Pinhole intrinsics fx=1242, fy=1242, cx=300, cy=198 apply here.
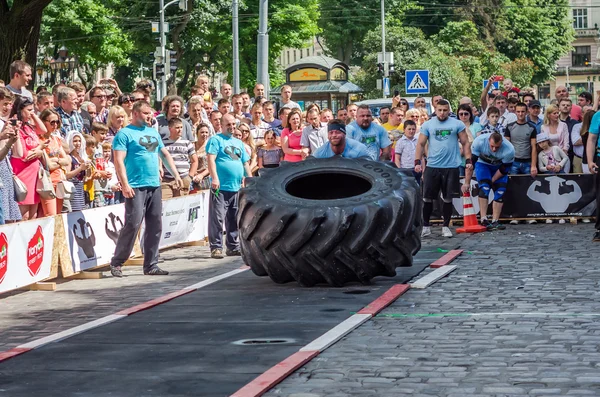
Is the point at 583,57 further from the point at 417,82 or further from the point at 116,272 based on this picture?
the point at 116,272

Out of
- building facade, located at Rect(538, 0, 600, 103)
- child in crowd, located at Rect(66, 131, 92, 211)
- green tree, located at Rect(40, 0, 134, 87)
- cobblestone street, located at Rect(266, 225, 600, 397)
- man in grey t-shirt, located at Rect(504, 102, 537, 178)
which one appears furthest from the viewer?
building facade, located at Rect(538, 0, 600, 103)

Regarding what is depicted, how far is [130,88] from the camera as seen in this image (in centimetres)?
8619

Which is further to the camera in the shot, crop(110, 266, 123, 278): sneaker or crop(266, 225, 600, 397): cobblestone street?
crop(110, 266, 123, 278): sneaker

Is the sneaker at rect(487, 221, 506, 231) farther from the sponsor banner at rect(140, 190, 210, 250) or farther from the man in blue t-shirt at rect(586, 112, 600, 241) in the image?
the sponsor banner at rect(140, 190, 210, 250)

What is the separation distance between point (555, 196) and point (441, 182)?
305cm

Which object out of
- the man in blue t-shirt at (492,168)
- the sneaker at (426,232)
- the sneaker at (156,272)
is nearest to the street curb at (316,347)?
the sneaker at (156,272)

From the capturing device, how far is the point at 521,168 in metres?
19.2

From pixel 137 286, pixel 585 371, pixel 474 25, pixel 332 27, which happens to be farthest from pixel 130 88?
pixel 585 371

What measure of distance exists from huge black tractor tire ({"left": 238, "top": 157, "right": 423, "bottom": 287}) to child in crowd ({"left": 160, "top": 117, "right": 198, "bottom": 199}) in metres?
4.50

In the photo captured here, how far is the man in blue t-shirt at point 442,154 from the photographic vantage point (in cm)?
1669

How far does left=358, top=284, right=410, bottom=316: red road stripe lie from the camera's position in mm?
9784

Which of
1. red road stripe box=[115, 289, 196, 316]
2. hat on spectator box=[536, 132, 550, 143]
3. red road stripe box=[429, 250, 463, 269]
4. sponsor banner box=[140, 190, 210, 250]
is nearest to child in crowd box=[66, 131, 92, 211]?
sponsor banner box=[140, 190, 210, 250]

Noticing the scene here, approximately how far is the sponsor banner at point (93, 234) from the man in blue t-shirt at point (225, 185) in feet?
3.86

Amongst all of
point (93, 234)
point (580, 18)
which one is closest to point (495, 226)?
point (93, 234)
